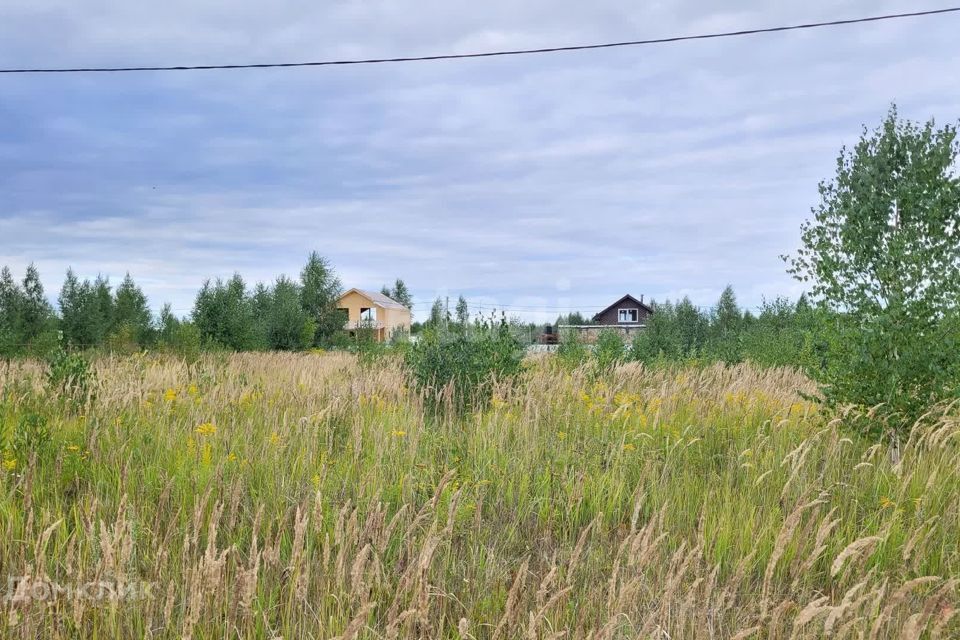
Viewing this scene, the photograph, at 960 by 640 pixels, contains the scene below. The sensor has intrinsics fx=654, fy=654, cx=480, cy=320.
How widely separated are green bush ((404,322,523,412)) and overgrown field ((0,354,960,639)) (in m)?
1.24

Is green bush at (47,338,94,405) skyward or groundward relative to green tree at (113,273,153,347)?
groundward

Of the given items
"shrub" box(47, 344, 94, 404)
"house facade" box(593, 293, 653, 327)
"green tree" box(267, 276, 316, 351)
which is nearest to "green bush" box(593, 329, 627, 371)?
"shrub" box(47, 344, 94, 404)

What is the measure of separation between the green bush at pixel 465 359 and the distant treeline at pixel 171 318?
8.42 meters

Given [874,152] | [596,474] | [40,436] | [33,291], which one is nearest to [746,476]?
[596,474]

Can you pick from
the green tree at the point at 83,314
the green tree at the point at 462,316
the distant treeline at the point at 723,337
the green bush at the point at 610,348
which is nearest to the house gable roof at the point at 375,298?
the green tree at the point at 83,314

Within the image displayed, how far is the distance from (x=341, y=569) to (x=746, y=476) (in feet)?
10.4

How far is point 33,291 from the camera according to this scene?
28078 millimetres

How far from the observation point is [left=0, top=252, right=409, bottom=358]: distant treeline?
821 inches

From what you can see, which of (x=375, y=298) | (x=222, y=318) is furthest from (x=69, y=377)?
(x=375, y=298)

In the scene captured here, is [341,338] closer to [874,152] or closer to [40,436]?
[874,152]

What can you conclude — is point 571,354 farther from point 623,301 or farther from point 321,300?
point 623,301

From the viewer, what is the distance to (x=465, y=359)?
26.9ft

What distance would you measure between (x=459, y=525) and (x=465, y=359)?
4.61 m

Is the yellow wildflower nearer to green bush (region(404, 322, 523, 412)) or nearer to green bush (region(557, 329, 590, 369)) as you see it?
green bush (region(404, 322, 523, 412))
